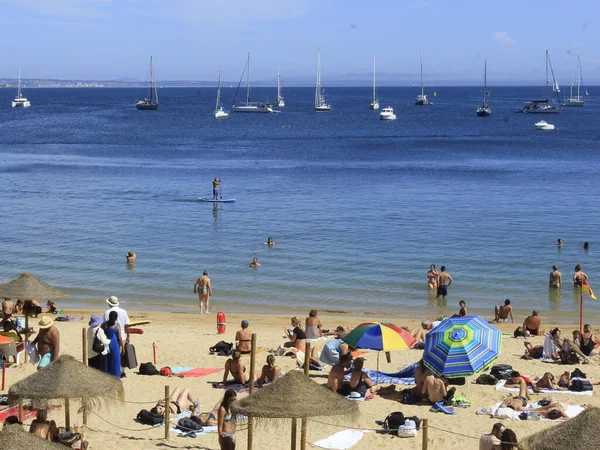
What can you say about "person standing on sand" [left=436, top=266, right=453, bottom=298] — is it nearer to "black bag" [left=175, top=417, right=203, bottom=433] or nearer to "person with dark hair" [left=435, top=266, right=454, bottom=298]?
"person with dark hair" [left=435, top=266, right=454, bottom=298]

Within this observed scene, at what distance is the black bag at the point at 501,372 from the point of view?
1660 centimetres

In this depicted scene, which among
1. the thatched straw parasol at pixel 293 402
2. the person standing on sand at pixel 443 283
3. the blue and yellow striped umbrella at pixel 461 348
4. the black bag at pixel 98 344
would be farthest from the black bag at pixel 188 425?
the person standing on sand at pixel 443 283

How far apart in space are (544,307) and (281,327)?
26.8ft

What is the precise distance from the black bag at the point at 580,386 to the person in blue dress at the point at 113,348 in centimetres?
776

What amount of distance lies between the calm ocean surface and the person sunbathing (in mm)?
11691

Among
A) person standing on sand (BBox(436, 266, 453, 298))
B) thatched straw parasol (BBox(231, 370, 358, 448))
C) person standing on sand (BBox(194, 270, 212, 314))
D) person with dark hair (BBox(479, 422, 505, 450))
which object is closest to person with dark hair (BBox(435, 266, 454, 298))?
person standing on sand (BBox(436, 266, 453, 298))

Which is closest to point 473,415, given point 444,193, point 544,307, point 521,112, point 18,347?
point 18,347

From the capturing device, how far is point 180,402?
14.6 m

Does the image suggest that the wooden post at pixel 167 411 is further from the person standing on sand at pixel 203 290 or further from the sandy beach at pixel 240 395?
the person standing on sand at pixel 203 290

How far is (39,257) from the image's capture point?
32.3 m

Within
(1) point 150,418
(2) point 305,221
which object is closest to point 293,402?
(1) point 150,418

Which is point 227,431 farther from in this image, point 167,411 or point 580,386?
point 580,386

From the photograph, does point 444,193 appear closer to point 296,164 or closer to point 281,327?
point 296,164

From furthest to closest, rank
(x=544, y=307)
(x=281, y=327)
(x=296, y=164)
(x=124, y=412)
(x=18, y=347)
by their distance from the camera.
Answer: (x=296, y=164) < (x=544, y=307) < (x=281, y=327) < (x=18, y=347) < (x=124, y=412)
